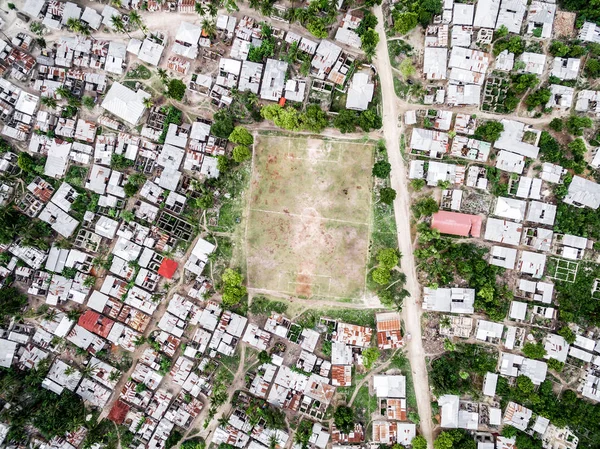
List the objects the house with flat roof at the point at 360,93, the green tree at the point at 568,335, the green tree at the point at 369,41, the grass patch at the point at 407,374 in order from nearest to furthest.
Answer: the green tree at the point at 568,335 < the green tree at the point at 369,41 < the house with flat roof at the point at 360,93 < the grass patch at the point at 407,374

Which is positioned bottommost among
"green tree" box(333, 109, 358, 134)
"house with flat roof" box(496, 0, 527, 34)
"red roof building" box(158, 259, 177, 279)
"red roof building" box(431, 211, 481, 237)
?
"red roof building" box(158, 259, 177, 279)

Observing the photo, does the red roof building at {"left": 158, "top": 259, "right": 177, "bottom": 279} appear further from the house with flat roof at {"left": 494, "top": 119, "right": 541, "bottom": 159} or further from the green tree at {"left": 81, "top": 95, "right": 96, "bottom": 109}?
the house with flat roof at {"left": 494, "top": 119, "right": 541, "bottom": 159}

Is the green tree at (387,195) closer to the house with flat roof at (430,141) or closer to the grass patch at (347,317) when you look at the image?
the house with flat roof at (430,141)

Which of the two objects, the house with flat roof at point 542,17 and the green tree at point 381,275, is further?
the house with flat roof at point 542,17

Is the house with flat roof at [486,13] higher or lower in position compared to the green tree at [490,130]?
higher

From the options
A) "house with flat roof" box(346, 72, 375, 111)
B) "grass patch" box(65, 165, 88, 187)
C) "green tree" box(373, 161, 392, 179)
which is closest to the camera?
"green tree" box(373, 161, 392, 179)

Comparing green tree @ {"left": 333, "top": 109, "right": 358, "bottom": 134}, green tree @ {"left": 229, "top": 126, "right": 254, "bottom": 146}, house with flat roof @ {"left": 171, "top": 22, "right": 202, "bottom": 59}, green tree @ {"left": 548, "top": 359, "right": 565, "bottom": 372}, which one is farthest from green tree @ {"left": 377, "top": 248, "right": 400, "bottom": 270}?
house with flat roof @ {"left": 171, "top": 22, "right": 202, "bottom": 59}

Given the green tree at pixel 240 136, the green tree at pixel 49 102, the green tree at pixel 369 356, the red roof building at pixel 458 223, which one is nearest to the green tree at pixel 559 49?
the red roof building at pixel 458 223
